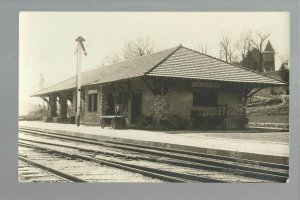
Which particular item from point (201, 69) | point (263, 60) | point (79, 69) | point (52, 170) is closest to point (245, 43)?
point (263, 60)

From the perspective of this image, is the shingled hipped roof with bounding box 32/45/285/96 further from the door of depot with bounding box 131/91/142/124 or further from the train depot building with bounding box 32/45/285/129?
the door of depot with bounding box 131/91/142/124

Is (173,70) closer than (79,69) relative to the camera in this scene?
No

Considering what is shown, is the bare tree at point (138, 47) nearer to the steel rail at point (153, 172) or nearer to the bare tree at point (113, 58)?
the bare tree at point (113, 58)

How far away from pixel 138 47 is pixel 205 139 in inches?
48.4

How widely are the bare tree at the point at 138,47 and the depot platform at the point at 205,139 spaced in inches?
33.5

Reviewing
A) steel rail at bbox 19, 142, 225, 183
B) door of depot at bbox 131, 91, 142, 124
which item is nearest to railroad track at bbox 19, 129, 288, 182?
steel rail at bbox 19, 142, 225, 183

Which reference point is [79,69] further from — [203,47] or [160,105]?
[203,47]

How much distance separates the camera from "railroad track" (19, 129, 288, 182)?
17.7ft

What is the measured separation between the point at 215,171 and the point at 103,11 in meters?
1.98

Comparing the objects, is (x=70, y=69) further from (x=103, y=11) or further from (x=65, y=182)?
(x=65, y=182)

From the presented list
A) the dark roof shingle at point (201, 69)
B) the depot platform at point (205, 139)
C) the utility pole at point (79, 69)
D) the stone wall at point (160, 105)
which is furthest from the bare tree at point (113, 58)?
the depot platform at point (205, 139)

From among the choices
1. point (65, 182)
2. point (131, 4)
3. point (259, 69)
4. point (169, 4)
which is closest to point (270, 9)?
point (259, 69)

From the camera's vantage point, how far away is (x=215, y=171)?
546 centimetres

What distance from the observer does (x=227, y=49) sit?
18.8 feet
